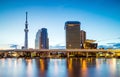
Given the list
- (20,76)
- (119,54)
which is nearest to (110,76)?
(20,76)

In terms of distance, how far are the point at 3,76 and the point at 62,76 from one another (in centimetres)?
791

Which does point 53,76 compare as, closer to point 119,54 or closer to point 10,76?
point 10,76

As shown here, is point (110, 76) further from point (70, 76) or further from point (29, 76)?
point (29, 76)

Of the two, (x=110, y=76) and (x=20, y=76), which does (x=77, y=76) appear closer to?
(x=110, y=76)

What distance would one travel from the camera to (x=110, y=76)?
32.8 metres

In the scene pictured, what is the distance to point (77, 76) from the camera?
1277 inches

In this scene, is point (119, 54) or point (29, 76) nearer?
point (29, 76)

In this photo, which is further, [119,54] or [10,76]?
[119,54]

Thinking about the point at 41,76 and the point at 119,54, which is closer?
the point at 41,76

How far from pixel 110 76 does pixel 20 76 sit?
479 inches

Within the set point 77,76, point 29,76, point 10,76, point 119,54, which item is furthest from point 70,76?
point 119,54

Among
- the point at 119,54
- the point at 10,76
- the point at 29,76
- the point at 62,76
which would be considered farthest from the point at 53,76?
the point at 119,54

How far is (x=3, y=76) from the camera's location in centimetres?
3219

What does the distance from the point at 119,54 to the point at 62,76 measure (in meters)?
173
